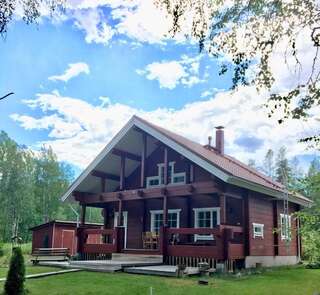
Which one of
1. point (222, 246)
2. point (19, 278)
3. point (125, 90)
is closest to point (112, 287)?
point (19, 278)

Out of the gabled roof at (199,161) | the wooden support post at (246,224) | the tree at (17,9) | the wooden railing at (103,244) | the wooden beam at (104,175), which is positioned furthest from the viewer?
the wooden beam at (104,175)

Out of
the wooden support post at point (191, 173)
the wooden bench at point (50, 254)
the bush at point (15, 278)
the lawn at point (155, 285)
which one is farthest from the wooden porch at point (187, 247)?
the bush at point (15, 278)

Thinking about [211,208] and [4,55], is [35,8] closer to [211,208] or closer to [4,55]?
[4,55]

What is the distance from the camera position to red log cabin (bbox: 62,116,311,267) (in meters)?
14.0

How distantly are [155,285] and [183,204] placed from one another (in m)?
7.54

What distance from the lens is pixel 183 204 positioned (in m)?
17.3

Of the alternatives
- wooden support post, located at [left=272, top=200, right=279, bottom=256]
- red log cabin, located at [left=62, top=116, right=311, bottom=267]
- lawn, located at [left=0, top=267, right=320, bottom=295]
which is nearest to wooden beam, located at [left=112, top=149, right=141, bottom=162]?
red log cabin, located at [left=62, top=116, right=311, bottom=267]

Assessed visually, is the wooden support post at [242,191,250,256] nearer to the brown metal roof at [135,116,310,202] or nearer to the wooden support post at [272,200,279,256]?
the brown metal roof at [135,116,310,202]

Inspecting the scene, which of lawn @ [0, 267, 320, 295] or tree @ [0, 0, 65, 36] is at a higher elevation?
tree @ [0, 0, 65, 36]

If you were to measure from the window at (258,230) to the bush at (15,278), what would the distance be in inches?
383

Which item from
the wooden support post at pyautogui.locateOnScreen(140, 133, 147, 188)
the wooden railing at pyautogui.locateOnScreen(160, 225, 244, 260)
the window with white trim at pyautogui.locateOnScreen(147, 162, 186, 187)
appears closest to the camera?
the wooden railing at pyautogui.locateOnScreen(160, 225, 244, 260)

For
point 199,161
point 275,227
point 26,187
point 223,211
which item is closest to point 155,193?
point 199,161

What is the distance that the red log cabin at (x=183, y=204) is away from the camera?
13977mm

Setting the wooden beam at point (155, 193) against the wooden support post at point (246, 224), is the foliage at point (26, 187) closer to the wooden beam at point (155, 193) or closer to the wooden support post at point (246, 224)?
the wooden beam at point (155, 193)
